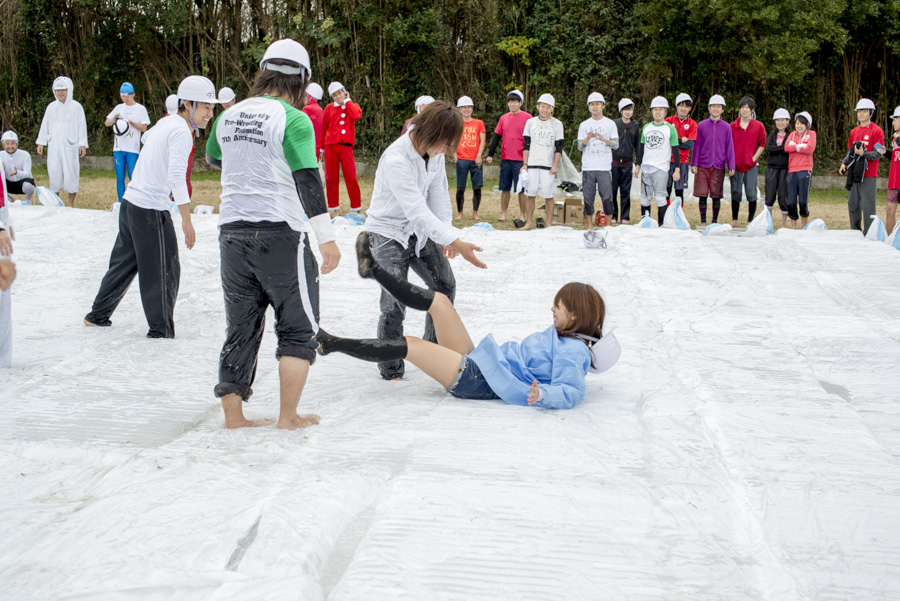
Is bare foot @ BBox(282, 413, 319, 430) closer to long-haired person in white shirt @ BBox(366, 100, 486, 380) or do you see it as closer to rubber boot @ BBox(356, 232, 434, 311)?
rubber boot @ BBox(356, 232, 434, 311)

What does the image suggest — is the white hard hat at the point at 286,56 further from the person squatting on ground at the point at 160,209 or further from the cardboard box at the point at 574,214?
the cardboard box at the point at 574,214

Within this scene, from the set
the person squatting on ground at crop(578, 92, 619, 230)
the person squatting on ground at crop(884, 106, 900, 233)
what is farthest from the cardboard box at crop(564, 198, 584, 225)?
the person squatting on ground at crop(884, 106, 900, 233)

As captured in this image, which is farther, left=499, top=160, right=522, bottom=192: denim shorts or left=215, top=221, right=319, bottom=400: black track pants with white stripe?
left=499, top=160, right=522, bottom=192: denim shorts

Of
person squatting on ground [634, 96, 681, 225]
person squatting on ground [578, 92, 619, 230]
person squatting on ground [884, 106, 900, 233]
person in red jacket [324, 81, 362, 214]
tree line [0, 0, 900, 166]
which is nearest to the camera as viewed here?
person squatting on ground [884, 106, 900, 233]

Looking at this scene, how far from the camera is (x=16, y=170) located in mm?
11445

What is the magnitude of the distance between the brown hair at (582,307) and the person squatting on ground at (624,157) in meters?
7.39

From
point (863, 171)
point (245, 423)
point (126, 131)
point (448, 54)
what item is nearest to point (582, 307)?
point (245, 423)

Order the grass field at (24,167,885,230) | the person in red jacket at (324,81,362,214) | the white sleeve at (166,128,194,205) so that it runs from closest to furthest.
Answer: the white sleeve at (166,128,194,205) < the person in red jacket at (324,81,362,214) < the grass field at (24,167,885,230)

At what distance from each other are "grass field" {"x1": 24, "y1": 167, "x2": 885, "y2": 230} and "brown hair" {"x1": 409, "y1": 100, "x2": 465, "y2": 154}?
271 inches

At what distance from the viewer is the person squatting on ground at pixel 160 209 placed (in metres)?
5.12

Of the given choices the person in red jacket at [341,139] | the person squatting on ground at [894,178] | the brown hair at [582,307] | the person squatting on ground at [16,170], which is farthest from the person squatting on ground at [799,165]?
the person squatting on ground at [16,170]

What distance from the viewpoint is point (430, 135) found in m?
4.10

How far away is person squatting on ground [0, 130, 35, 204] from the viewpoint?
1123 cm

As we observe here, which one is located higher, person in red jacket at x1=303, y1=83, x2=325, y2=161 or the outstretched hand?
person in red jacket at x1=303, y1=83, x2=325, y2=161
